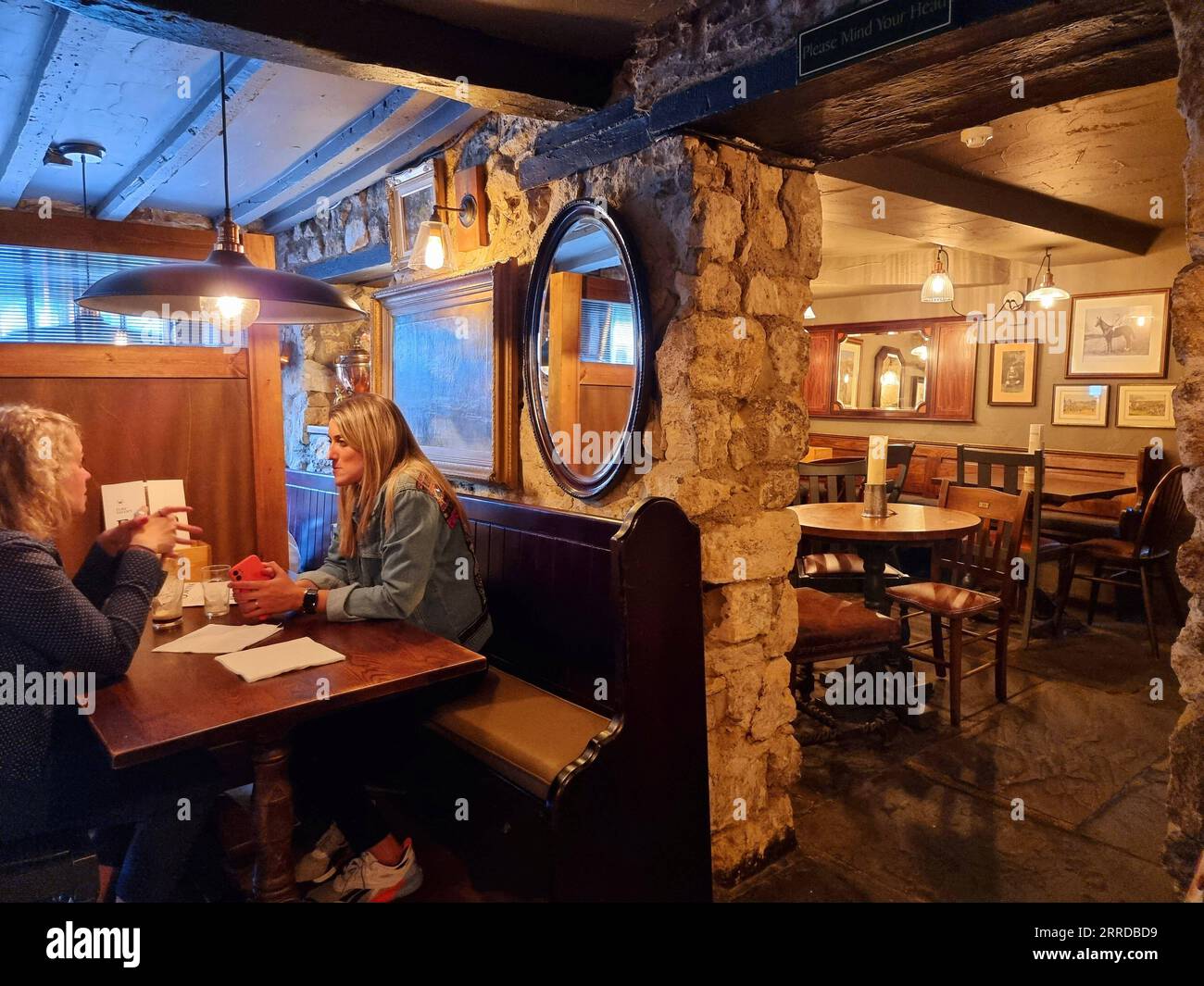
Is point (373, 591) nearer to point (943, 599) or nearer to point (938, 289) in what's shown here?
point (943, 599)

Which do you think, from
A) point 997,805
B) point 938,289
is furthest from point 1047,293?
point 997,805

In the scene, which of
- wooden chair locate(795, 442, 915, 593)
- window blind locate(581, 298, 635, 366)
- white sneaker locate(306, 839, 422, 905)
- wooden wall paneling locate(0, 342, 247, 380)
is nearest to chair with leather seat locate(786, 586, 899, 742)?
wooden chair locate(795, 442, 915, 593)

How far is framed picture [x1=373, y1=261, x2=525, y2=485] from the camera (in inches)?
121

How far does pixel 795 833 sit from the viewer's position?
9.27 ft

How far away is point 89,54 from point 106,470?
4.91 ft

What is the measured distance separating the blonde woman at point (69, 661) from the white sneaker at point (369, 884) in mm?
407

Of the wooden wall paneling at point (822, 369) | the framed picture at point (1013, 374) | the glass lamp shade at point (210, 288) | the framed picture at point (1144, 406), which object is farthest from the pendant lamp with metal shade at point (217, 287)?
the wooden wall paneling at point (822, 369)

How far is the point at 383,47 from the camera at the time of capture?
7.28 feet

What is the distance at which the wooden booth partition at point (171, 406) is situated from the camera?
2910 mm

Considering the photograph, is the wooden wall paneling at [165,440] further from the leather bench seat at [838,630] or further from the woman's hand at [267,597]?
the leather bench seat at [838,630]

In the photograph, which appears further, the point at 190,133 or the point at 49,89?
the point at 190,133

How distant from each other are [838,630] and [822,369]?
6.36 m

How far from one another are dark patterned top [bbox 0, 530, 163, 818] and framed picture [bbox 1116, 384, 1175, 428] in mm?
6852
